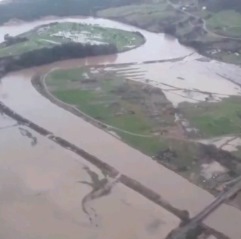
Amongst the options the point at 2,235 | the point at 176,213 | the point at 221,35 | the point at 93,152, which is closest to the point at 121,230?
the point at 176,213

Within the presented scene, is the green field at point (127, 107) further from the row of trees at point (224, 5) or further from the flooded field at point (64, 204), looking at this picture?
the row of trees at point (224, 5)

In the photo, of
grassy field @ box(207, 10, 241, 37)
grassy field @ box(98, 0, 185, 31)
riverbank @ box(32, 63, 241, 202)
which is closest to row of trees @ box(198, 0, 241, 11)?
grassy field @ box(207, 10, 241, 37)

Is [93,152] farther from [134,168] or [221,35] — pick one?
[221,35]

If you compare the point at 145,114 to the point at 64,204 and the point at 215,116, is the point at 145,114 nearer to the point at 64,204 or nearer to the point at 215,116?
the point at 215,116

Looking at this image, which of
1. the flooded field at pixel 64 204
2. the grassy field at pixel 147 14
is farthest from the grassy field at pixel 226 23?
the flooded field at pixel 64 204

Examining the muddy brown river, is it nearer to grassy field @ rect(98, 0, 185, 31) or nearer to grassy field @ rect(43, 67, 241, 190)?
grassy field @ rect(43, 67, 241, 190)

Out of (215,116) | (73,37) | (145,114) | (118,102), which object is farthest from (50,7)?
(215,116)
